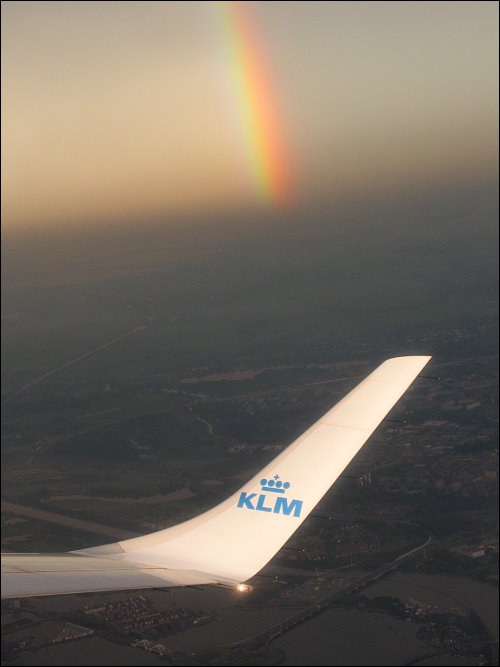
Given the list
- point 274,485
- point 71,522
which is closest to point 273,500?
point 274,485

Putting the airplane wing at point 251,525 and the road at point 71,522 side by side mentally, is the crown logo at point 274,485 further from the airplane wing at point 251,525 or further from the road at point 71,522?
the road at point 71,522

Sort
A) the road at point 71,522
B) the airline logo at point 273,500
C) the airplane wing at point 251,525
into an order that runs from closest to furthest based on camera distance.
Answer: the airplane wing at point 251,525
the airline logo at point 273,500
the road at point 71,522

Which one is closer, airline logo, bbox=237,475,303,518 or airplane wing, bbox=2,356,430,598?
airplane wing, bbox=2,356,430,598

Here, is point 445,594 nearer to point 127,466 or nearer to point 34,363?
point 127,466

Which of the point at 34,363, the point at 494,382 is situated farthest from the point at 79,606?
the point at 34,363

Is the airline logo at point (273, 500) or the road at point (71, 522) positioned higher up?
the airline logo at point (273, 500)

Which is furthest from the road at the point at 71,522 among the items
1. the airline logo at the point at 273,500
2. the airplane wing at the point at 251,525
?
the airline logo at the point at 273,500

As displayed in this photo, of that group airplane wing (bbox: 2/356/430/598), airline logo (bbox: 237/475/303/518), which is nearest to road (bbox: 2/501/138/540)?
airplane wing (bbox: 2/356/430/598)

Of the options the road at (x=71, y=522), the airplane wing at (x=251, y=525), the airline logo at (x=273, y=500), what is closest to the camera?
the airplane wing at (x=251, y=525)

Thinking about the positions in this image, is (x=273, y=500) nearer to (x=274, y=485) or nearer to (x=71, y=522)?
(x=274, y=485)

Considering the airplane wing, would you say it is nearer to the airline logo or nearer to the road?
the airline logo
